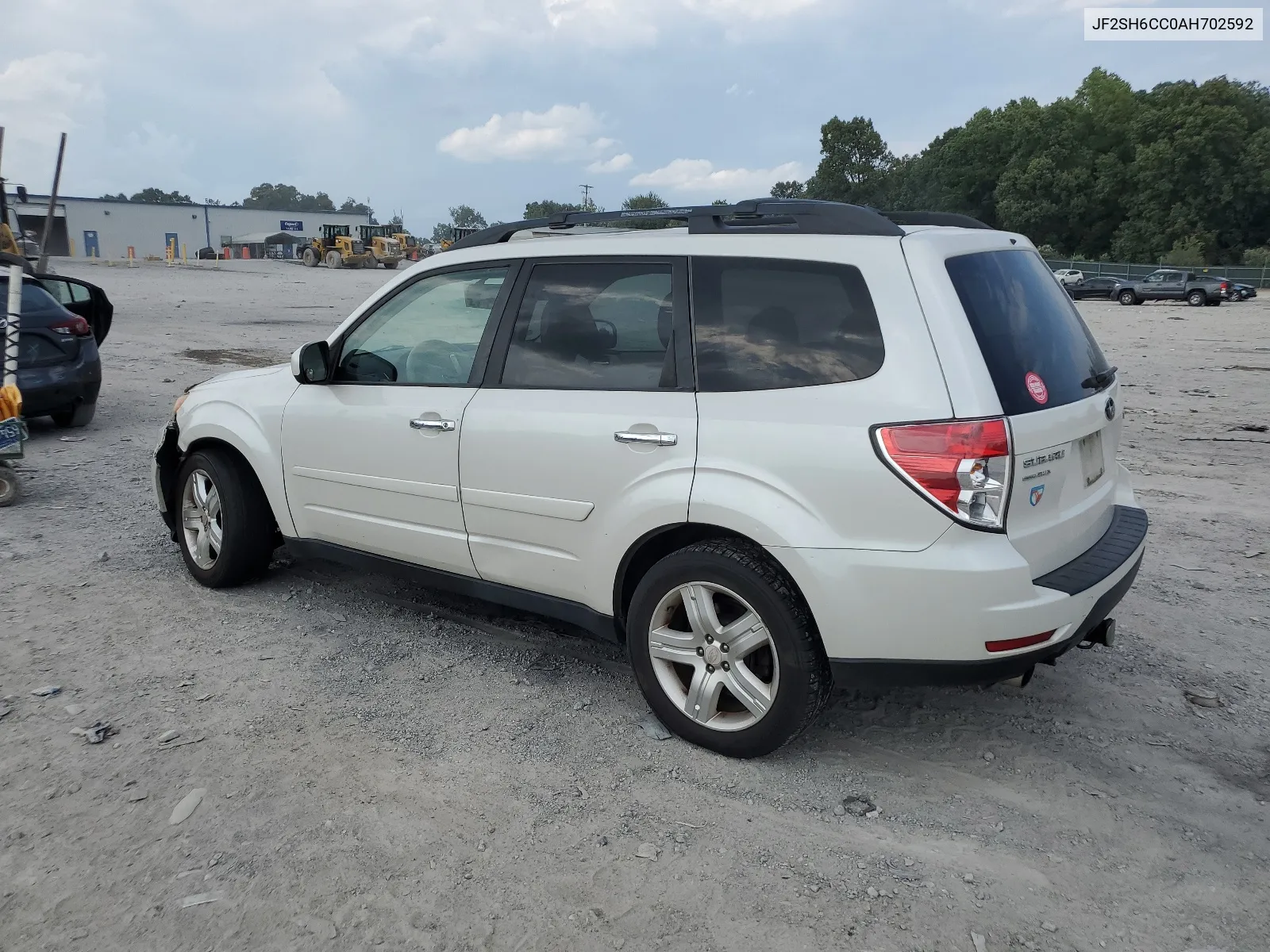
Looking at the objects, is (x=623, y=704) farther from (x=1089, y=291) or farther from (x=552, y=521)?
(x=1089, y=291)

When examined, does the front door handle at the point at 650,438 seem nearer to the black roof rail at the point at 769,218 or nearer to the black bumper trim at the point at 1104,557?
the black roof rail at the point at 769,218

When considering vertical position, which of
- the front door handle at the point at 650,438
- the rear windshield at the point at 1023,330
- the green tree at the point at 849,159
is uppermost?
the green tree at the point at 849,159

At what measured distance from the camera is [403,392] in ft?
14.3

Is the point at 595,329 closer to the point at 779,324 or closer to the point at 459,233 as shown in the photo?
the point at 779,324

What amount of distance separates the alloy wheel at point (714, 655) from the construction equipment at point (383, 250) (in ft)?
173

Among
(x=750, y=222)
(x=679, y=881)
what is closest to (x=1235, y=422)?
(x=750, y=222)

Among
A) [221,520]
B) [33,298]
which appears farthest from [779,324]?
[33,298]

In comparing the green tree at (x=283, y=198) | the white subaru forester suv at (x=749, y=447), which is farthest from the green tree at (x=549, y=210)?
the green tree at (x=283, y=198)

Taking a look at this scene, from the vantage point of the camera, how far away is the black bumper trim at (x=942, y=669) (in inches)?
122

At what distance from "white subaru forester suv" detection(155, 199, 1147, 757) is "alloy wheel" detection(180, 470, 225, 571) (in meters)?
0.91

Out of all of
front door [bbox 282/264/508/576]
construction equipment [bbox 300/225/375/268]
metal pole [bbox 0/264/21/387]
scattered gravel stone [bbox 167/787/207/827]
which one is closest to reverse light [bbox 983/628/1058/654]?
front door [bbox 282/264/508/576]

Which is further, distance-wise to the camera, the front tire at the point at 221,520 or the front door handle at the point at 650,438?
the front tire at the point at 221,520

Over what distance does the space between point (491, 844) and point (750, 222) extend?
230cm

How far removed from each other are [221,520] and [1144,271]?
213 ft
